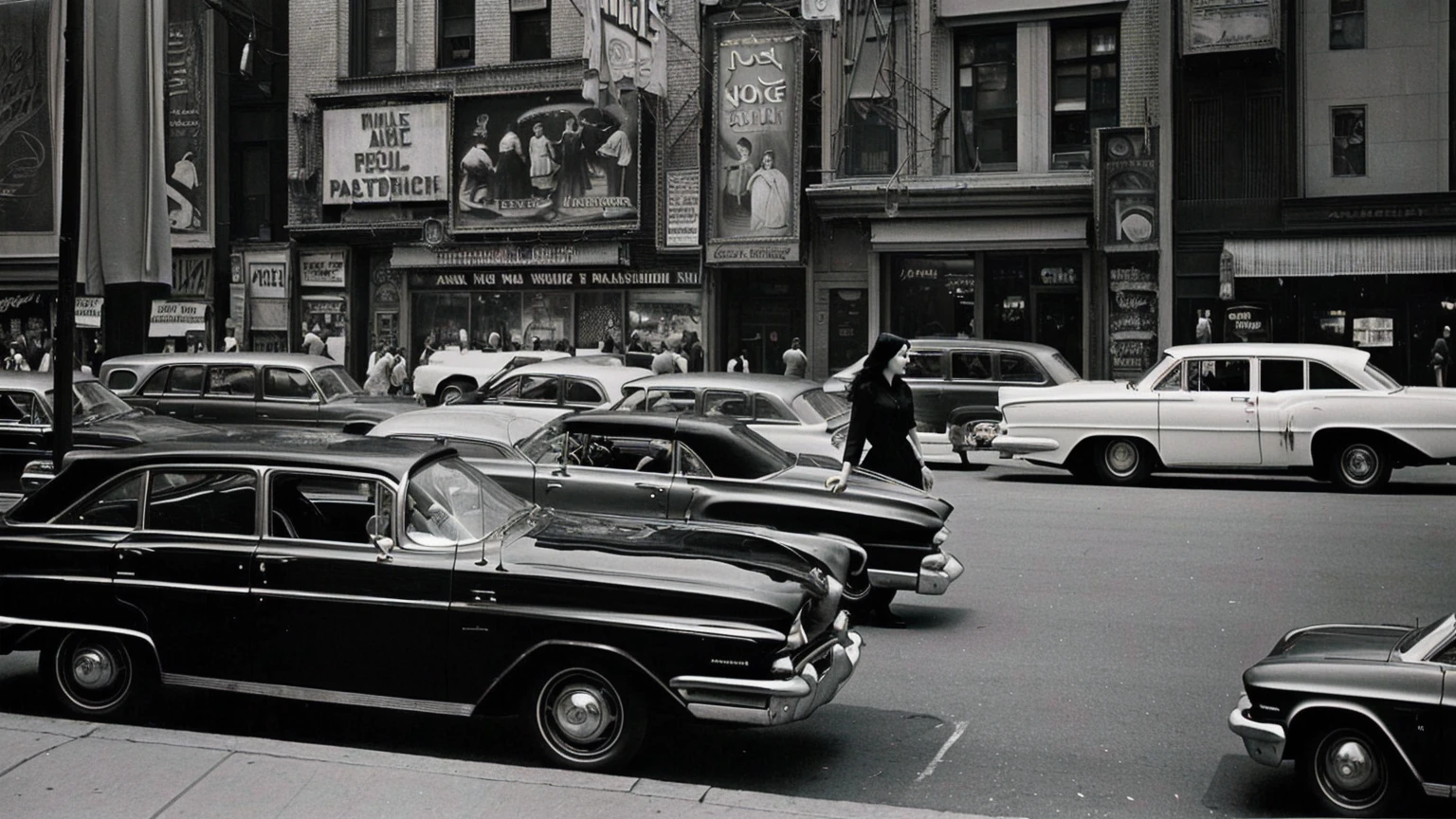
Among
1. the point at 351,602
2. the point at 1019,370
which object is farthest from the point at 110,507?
the point at 1019,370

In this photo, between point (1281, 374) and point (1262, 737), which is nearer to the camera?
point (1262, 737)

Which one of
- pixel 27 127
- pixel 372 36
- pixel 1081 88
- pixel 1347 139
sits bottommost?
pixel 1347 139

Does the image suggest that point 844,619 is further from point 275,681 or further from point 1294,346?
point 1294,346

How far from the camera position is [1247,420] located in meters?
16.4

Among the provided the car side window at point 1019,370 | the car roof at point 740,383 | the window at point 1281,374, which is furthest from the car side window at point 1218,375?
the car roof at point 740,383

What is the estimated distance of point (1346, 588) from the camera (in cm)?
1062

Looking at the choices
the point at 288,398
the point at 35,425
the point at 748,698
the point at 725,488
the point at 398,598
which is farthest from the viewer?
the point at 288,398

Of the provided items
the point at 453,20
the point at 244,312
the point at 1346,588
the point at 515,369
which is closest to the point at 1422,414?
the point at 1346,588

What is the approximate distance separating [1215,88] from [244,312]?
24.0m

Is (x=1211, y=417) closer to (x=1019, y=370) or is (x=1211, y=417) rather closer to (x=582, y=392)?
(x=1019, y=370)

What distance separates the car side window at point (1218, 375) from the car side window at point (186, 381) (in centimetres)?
1292

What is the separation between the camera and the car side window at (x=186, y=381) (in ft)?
63.5

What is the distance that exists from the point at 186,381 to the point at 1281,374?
14129mm

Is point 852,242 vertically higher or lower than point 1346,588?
higher
